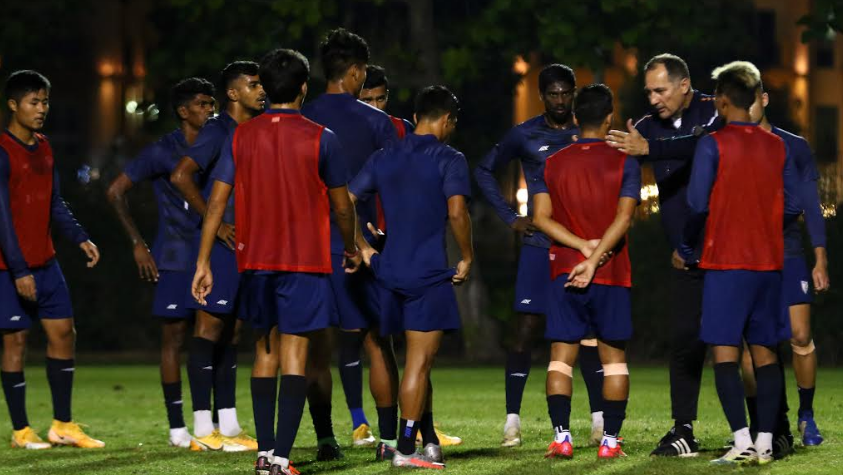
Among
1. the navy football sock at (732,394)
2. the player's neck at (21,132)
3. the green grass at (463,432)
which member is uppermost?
the player's neck at (21,132)

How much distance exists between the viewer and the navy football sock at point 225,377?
1177 centimetres

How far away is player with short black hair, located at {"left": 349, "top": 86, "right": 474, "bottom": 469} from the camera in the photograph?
1020 centimetres

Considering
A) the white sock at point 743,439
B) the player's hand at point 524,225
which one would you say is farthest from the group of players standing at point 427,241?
the player's hand at point 524,225

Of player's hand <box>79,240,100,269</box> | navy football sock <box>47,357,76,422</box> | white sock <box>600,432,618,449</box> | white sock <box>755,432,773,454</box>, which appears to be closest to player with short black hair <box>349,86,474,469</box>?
white sock <box>600,432,618,449</box>

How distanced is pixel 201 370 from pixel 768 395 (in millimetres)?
3743

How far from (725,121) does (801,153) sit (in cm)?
52

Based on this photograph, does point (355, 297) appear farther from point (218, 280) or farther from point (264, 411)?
point (264, 411)

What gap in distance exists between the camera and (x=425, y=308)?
10250mm

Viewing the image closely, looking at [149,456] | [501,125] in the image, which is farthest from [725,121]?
[501,125]

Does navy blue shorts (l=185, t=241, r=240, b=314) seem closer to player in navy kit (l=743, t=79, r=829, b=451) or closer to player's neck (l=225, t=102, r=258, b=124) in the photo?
player's neck (l=225, t=102, r=258, b=124)

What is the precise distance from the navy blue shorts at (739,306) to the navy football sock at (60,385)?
4654 millimetres

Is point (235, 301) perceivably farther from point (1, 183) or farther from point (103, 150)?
point (103, 150)

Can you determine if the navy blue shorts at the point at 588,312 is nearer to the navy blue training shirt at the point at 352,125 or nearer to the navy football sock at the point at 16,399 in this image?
the navy blue training shirt at the point at 352,125

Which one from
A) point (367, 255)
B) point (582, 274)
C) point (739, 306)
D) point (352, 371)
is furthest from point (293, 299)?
point (739, 306)
